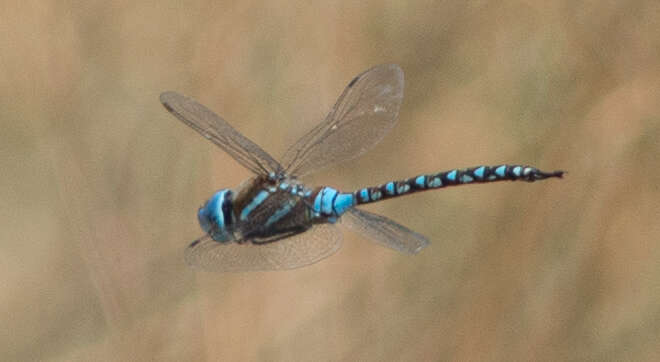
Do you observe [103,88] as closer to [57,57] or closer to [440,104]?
[57,57]

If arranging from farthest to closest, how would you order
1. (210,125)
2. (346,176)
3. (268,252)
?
1. (346,176)
2. (268,252)
3. (210,125)

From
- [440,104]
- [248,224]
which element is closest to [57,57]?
[248,224]

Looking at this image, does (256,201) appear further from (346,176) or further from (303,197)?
(346,176)

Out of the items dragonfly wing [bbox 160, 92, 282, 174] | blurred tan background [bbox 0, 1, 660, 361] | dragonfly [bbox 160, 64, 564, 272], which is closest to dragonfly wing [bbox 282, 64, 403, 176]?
dragonfly [bbox 160, 64, 564, 272]

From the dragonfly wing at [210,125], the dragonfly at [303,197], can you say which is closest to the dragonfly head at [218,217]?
the dragonfly at [303,197]

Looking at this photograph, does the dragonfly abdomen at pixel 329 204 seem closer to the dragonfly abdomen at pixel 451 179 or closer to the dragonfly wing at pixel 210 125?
the dragonfly abdomen at pixel 451 179

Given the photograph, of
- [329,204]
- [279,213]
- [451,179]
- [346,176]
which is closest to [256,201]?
[279,213]

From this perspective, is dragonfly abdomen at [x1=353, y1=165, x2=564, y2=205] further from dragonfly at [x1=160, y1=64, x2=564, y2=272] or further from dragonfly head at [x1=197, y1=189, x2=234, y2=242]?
dragonfly head at [x1=197, y1=189, x2=234, y2=242]
